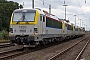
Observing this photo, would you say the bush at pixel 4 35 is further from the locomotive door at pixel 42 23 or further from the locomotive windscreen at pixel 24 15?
the locomotive windscreen at pixel 24 15

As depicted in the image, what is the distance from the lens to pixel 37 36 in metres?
18.7

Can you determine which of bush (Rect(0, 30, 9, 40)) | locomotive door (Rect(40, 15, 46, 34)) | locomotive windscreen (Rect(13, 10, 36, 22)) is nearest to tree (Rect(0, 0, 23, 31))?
bush (Rect(0, 30, 9, 40))

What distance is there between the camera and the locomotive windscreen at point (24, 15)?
62.1 ft

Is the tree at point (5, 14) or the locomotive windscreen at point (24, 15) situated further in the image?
the tree at point (5, 14)

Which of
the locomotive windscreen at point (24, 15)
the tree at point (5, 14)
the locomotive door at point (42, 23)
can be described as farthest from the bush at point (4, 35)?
the tree at point (5, 14)

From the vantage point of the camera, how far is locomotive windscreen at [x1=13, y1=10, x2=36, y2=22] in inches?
746

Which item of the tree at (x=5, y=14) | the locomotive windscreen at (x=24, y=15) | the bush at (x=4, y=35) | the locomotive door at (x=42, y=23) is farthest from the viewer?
the tree at (x=5, y=14)

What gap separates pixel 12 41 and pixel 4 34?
2145cm

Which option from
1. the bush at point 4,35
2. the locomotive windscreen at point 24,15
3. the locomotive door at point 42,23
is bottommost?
the bush at point 4,35

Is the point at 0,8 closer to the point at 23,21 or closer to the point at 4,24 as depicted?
the point at 4,24

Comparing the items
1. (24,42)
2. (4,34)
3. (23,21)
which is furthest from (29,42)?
(4,34)

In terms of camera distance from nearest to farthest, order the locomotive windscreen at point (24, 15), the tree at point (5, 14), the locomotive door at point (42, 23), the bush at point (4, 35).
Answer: the locomotive windscreen at point (24, 15) → the locomotive door at point (42, 23) → the bush at point (4, 35) → the tree at point (5, 14)

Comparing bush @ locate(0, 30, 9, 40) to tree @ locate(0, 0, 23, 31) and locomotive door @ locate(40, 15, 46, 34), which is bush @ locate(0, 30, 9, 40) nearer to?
locomotive door @ locate(40, 15, 46, 34)

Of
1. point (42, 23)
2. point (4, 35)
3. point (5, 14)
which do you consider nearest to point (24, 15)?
point (42, 23)
